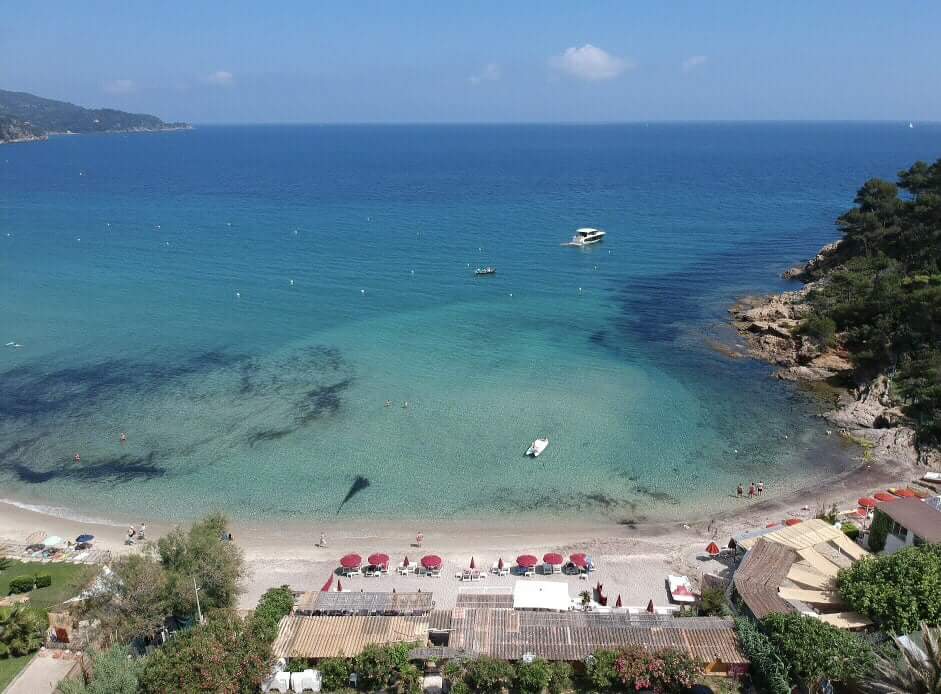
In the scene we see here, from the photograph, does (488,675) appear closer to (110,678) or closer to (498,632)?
(498,632)

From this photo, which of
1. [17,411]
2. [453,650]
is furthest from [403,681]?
[17,411]

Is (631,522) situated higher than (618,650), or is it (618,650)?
(618,650)

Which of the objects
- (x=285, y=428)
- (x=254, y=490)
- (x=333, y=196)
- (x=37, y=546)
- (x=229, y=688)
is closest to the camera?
(x=229, y=688)

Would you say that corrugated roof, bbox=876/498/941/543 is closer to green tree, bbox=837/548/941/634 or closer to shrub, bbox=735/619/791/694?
green tree, bbox=837/548/941/634

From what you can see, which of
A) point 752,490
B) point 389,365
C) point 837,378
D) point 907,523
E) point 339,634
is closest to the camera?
point 339,634

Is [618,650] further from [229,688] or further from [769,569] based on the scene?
[229,688]

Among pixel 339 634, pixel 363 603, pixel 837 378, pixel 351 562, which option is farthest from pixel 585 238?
pixel 339 634
